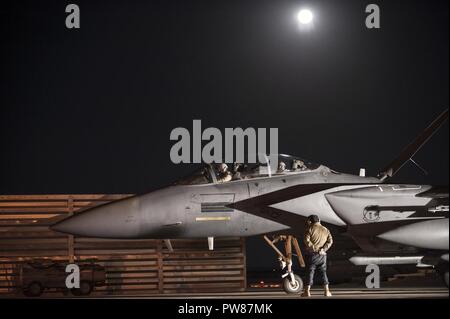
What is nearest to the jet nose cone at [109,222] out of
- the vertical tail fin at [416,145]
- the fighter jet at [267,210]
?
the fighter jet at [267,210]

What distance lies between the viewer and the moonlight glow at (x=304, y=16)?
14.2 meters

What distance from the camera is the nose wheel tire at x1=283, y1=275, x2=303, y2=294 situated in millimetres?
13523

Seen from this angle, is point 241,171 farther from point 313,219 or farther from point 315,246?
point 315,246

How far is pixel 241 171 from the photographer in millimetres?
13586

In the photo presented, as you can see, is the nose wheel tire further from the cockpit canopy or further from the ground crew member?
the cockpit canopy

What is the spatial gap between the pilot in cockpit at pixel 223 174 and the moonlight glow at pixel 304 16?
2966 mm

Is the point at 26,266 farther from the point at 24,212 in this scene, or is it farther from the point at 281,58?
the point at 281,58

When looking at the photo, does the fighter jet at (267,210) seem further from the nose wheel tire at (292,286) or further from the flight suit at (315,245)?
the flight suit at (315,245)

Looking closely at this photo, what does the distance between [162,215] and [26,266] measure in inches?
141

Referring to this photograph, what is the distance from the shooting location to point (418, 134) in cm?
1678

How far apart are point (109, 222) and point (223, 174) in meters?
2.02

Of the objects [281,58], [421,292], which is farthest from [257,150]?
[421,292]

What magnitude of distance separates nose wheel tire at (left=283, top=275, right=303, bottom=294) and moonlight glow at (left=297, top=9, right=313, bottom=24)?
4474 mm
